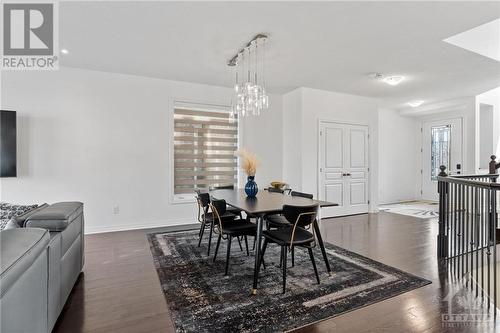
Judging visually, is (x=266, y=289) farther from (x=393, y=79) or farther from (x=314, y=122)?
(x=393, y=79)

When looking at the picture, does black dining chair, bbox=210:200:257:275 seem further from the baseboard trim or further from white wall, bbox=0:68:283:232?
white wall, bbox=0:68:283:232

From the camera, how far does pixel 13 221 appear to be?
1.96 m

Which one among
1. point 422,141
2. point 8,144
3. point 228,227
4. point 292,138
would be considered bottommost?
point 228,227

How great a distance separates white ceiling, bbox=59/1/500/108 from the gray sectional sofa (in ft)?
6.79

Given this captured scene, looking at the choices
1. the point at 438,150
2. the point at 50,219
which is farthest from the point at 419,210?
the point at 50,219

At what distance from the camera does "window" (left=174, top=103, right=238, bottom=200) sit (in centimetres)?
522

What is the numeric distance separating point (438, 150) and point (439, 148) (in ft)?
0.21

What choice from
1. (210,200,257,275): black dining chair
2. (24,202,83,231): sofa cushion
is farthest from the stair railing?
(24,202,83,231): sofa cushion

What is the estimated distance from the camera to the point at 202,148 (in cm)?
539

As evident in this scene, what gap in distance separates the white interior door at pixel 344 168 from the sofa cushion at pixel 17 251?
4956 millimetres

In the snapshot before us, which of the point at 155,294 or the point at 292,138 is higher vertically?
the point at 292,138

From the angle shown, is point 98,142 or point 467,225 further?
point 98,142

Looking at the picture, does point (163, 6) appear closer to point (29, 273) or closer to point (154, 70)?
point (154, 70)

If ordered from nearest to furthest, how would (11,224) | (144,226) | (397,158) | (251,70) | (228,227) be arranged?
1. (11,224)
2. (228,227)
3. (251,70)
4. (144,226)
5. (397,158)
